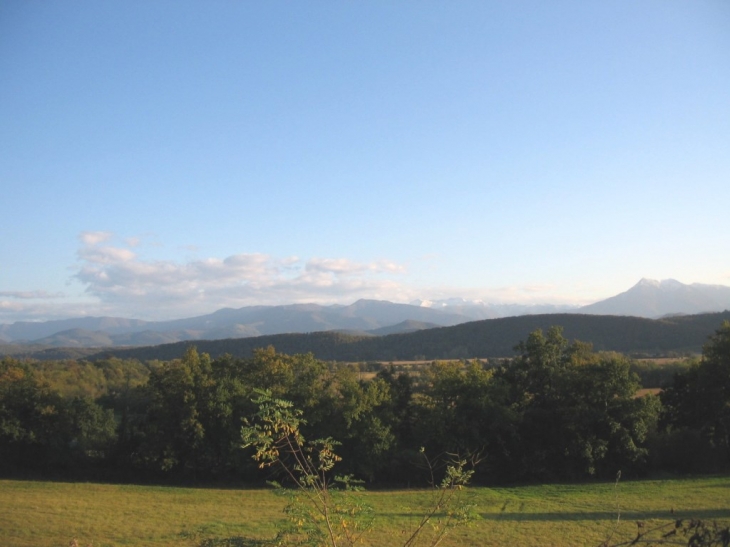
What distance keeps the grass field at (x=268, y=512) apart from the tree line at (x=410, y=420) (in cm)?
287

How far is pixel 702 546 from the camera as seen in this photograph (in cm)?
387

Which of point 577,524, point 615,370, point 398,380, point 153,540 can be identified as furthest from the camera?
point 398,380

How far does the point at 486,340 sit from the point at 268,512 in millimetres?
87737

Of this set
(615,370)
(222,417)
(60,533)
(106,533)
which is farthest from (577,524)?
(222,417)

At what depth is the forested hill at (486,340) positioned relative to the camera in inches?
3455

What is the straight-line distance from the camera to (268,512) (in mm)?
25266

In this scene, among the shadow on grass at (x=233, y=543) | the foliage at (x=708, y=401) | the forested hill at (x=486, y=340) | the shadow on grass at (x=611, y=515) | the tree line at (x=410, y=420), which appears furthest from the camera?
the forested hill at (x=486, y=340)

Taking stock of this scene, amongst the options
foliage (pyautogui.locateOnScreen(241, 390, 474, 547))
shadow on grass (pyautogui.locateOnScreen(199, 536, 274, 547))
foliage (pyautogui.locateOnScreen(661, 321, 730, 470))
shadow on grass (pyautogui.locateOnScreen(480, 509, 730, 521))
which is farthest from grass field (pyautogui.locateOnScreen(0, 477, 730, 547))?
shadow on grass (pyautogui.locateOnScreen(199, 536, 274, 547))

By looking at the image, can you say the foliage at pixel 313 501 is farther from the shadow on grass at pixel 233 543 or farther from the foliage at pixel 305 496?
the shadow on grass at pixel 233 543

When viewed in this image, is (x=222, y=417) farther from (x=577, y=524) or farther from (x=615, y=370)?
(x=615, y=370)

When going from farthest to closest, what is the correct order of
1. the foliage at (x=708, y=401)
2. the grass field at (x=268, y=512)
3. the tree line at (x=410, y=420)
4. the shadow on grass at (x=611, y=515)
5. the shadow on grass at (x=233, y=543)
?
1. the foliage at (x=708, y=401)
2. the tree line at (x=410, y=420)
3. the shadow on grass at (x=611, y=515)
4. the grass field at (x=268, y=512)
5. the shadow on grass at (x=233, y=543)

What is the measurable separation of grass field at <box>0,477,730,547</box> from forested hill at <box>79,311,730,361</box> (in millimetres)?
58150

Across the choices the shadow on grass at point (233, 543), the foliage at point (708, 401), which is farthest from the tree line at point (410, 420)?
the shadow on grass at point (233, 543)

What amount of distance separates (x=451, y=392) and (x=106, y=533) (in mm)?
23124
